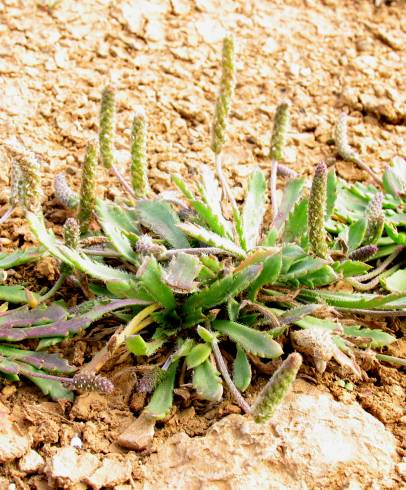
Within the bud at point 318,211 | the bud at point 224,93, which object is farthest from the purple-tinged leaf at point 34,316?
the bud at point 224,93

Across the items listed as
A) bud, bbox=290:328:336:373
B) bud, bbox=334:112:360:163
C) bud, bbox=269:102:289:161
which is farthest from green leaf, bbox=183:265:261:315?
bud, bbox=334:112:360:163

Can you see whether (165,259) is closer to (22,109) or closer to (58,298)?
(58,298)

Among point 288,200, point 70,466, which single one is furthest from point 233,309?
point 70,466

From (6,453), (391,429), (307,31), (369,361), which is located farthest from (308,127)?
(6,453)

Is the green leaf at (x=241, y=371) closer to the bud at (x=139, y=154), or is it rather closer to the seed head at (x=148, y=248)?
the seed head at (x=148, y=248)

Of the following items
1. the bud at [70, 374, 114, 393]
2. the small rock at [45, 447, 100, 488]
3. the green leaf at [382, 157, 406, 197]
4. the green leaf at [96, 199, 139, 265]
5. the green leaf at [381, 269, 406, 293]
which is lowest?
the small rock at [45, 447, 100, 488]

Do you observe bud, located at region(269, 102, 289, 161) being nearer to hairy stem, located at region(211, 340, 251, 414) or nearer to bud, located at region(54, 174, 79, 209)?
bud, located at region(54, 174, 79, 209)
